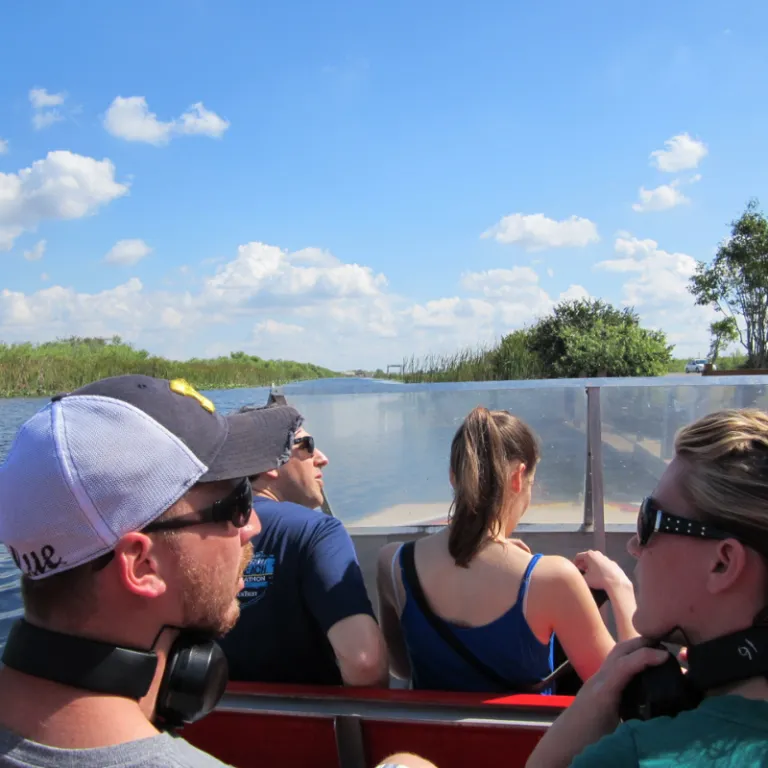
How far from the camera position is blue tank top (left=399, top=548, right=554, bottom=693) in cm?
193

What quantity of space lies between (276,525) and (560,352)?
2334 cm

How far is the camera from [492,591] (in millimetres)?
1949

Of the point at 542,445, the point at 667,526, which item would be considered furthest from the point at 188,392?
the point at 542,445

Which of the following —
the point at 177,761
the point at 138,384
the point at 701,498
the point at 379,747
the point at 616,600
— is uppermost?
the point at 138,384

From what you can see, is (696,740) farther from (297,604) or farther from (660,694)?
(297,604)

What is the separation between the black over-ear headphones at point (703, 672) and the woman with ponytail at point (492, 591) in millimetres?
702

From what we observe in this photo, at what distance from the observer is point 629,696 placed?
4.18ft

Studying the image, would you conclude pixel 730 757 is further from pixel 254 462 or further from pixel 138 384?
pixel 138 384

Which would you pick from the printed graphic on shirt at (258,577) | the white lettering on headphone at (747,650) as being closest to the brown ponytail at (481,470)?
the printed graphic on shirt at (258,577)

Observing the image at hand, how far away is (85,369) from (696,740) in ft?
94.4

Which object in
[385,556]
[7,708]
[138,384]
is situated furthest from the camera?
[385,556]

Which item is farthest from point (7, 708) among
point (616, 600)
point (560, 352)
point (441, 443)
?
point (560, 352)

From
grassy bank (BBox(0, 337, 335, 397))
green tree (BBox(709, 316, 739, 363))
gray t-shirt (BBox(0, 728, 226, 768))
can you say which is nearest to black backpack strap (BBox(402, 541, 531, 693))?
gray t-shirt (BBox(0, 728, 226, 768))

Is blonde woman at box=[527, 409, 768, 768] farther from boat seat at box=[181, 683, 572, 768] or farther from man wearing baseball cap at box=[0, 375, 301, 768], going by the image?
man wearing baseball cap at box=[0, 375, 301, 768]
